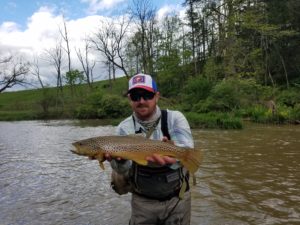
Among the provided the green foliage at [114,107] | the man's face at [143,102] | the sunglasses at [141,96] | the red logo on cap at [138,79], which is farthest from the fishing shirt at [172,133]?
the green foliage at [114,107]

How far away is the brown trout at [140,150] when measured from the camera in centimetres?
347

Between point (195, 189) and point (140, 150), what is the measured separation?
300 inches

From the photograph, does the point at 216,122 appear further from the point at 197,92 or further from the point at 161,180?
the point at 161,180

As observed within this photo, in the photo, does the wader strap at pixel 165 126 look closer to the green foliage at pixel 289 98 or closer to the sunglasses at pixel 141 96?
the sunglasses at pixel 141 96

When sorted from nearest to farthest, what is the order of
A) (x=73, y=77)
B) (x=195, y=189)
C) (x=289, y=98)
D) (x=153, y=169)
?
(x=153, y=169), (x=195, y=189), (x=289, y=98), (x=73, y=77)

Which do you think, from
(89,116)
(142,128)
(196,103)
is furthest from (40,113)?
(142,128)

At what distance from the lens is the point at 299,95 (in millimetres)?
38438

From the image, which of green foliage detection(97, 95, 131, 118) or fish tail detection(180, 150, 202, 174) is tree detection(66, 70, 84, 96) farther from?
fish tail detection(180, 150, 202, 174)

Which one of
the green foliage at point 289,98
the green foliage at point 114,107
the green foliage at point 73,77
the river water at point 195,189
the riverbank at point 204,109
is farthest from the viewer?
the green foliage at point 73,77

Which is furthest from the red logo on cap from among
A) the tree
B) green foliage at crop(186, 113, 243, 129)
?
the tree

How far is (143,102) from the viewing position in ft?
12.6

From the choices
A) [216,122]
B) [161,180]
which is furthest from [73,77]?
[161,180]

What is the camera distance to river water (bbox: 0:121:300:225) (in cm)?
844

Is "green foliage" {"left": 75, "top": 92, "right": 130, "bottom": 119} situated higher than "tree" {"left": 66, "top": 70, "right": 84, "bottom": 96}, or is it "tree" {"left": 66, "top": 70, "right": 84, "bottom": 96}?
"tree" {"left": 66, "top": 70, "right": 84, "bottom": 96}
